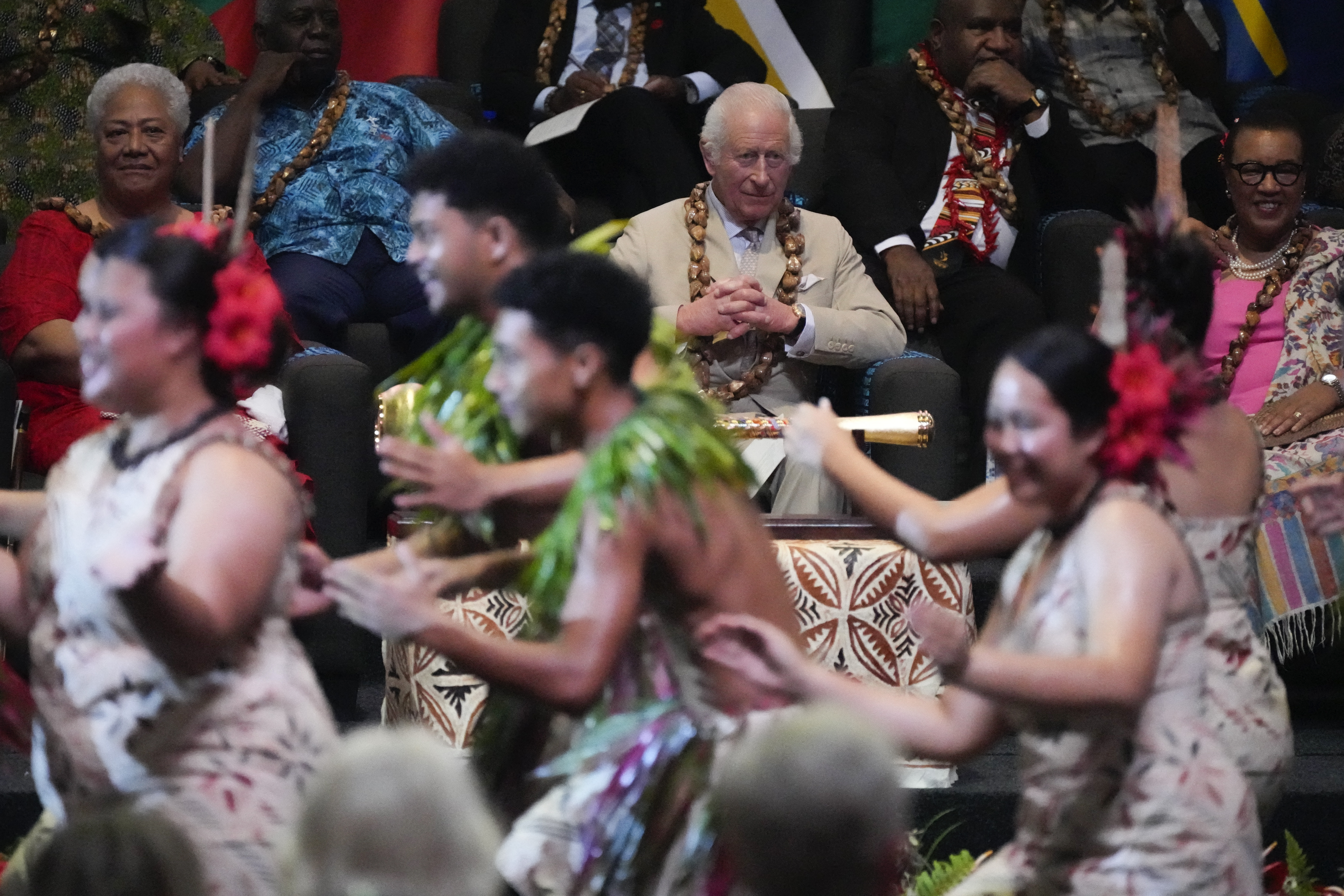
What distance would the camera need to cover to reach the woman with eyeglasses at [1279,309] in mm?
4262

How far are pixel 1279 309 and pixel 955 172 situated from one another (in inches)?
38.0

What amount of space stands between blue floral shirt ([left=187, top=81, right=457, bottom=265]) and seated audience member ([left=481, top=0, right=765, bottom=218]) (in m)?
0.37

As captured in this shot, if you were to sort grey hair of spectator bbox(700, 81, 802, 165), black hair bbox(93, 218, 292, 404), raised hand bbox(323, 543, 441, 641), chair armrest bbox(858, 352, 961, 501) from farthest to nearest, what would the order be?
grey hair of spectator bbox(700, 81, 802, 165) → chair armrest bbox(858, 352, 961, 501) → black hair bbox(93, 218, 292, 404) → raised hand bbox(323, 543, 441, 641)

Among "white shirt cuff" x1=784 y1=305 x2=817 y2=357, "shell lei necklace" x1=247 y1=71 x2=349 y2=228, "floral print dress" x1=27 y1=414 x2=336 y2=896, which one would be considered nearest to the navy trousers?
"shell lei necklace" x1=247 y1=71 x2=349 y2=228

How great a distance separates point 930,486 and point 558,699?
2145 mm

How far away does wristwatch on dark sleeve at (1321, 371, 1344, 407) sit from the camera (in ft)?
14.1

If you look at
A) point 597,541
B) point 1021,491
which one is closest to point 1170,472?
point 1021,491

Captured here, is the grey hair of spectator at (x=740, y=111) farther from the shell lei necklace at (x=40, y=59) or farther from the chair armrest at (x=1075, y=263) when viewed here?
the shell lei necklace at (x=40, y=59)

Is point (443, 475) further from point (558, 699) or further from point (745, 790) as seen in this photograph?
point (745, 790)

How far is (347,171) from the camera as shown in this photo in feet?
15.4

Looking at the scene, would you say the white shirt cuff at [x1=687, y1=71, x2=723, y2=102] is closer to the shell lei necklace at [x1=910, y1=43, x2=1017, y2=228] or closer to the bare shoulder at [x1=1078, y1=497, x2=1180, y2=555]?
the shell lei necklace at [x1=910, y1=43, x2=1017, y2=228]

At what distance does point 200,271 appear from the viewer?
2.25m

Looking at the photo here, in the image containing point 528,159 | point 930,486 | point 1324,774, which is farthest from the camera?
point 930,486

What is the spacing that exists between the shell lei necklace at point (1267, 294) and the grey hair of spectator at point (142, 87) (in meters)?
2.63
